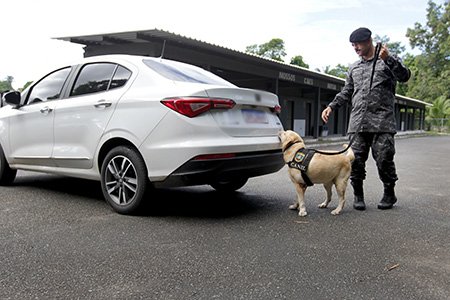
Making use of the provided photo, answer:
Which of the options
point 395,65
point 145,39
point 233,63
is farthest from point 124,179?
point 233,63

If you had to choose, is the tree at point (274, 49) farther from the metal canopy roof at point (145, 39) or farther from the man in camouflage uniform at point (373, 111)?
the man in camouflage uniform at point (373, 111)

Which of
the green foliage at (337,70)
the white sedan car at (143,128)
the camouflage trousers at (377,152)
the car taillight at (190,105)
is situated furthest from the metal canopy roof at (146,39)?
the green foliage at (337,70)

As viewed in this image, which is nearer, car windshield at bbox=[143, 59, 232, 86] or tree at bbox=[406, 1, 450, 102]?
car windshield at bbox=[143, 59, 232, 86]

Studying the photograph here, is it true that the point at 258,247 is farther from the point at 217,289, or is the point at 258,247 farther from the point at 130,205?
the point at 130,205

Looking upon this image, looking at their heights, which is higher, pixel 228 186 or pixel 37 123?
pixel 37 123

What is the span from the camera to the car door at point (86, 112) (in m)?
3.83

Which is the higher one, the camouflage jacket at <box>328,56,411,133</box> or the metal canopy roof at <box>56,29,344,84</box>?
the metal canopy roof at <box>56,29,344,84</box>

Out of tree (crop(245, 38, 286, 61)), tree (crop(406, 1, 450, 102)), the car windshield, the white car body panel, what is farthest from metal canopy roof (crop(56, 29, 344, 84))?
tree (crop(245, 38, 286, 61))

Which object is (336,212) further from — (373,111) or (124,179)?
(124,179)

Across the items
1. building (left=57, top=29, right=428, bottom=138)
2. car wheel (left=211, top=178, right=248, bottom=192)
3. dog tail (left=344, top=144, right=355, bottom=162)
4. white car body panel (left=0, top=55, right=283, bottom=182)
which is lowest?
car wheel (left=211, top=178, right=248, bottom=192)

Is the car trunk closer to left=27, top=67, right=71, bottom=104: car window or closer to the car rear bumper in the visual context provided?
the car rear bumper

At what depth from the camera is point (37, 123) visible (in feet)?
14.8

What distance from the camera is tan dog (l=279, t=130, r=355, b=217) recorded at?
3.68 metres

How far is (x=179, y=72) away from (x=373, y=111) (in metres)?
2.10
